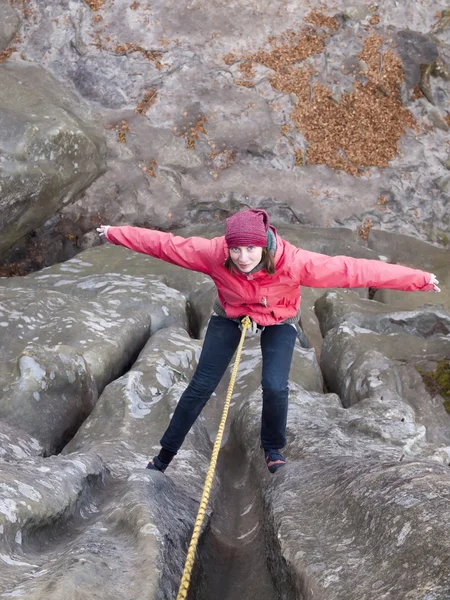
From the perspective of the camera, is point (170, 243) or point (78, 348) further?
point (78, 348)

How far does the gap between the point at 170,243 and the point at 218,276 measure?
0.57 meters

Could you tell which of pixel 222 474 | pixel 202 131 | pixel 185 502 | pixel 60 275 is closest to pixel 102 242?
pixel 60 275

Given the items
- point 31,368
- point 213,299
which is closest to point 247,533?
point 31,368

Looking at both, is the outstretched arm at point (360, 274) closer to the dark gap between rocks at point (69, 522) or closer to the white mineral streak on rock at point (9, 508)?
the dark gap between rocks at point (69, 522)

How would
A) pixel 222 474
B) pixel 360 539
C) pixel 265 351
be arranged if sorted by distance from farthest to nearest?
pixel 222 474
pixel 265 351
pixel 360 539

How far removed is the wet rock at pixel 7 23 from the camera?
17.7 meters

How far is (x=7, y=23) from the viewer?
1783cm

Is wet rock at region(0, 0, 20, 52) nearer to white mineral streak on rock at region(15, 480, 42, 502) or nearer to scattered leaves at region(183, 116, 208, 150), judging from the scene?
scattered leaves at region(183, 116, 208, 150)

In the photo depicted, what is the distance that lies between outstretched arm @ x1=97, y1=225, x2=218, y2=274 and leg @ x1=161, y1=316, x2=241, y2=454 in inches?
24.1

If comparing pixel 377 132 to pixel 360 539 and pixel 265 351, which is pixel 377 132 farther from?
pixel 360 539

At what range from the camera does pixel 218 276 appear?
6188mm

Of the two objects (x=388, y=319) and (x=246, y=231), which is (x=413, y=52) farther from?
(x=246, y=231)

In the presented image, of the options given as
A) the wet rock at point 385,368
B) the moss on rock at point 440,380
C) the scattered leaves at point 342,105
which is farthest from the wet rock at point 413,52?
the moss on rock at point 440,380

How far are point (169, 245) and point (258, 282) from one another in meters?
0.95
